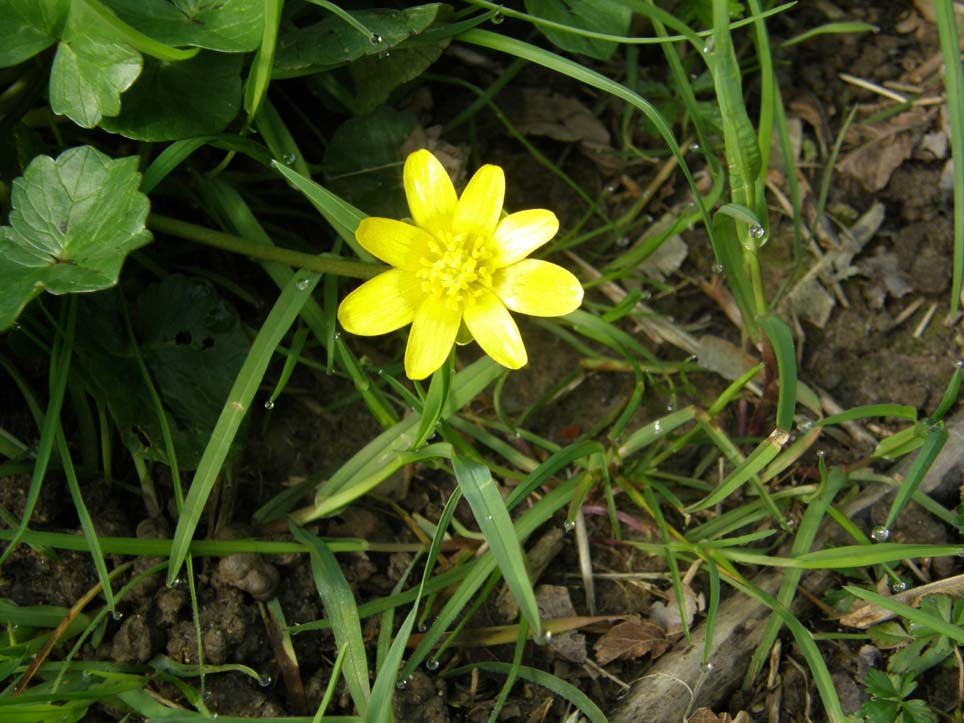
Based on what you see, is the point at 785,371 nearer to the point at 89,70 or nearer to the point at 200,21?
the point at 200,21

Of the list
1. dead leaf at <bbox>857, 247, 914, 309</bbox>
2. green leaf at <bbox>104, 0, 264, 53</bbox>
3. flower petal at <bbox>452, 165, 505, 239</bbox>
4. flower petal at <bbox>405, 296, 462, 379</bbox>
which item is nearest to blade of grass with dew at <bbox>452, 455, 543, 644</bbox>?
flower petal at <bbox>405, 296, 462, 379</bbox>

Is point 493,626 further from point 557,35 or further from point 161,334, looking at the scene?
point 557,35

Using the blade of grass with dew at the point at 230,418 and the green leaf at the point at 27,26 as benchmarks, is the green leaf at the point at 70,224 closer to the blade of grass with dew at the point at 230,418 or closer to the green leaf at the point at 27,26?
the green leaf at the point at 27,26

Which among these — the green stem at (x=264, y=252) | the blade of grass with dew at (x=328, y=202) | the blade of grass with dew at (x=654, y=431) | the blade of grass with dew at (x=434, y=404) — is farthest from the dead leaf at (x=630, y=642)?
the blade of grass with dew at (x=328, y=202)

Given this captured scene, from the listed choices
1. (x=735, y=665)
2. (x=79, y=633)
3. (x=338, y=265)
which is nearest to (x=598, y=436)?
(x=735, y=665)

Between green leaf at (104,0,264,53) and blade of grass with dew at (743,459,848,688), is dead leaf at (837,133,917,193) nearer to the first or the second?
blade of grass with dew at (743,459,848,688)

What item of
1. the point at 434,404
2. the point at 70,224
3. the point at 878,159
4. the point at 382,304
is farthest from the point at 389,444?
the point at 878,159
